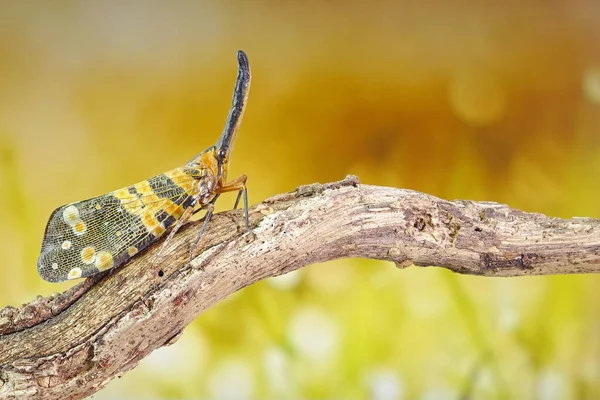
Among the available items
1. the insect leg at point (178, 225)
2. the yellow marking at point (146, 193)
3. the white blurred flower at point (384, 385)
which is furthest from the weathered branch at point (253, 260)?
the white blurred flower at point (384, 385)

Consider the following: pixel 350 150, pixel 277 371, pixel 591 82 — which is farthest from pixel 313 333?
pixel 591 82

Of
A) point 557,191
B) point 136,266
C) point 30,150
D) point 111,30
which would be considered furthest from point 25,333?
point 557,191

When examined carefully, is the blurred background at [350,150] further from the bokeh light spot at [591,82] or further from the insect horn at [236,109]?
the insect horn at [236,109]

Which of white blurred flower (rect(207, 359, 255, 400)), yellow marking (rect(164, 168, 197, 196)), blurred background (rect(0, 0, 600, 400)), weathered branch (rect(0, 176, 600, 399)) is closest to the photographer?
weathered branch (rect(0, 176, 600, 399))

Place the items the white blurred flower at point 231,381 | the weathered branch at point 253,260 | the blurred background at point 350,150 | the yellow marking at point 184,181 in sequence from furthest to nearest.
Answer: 1. the white blurred flower at point 231,381
2. the blurred background at point 350,150
3. the yellow marking at point 184,181
4. the weathered branch at point 253,260

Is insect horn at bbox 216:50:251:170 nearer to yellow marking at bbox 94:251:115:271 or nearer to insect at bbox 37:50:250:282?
insect at bbox 37:50:250:282

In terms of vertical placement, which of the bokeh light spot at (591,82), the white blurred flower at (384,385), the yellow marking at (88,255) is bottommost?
the yellow marking at (88,255)

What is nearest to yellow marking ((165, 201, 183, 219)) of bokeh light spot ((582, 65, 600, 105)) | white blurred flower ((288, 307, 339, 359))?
white blurred flower ((288, 307, 339, 359))

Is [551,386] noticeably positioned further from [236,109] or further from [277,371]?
[236,109]
